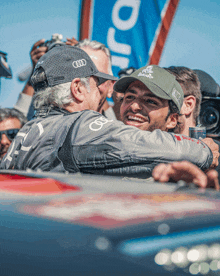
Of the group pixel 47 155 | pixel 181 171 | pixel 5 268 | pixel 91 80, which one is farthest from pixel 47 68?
pixel 5 268

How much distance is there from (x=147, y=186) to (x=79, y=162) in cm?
76

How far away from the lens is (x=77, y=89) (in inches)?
80.8

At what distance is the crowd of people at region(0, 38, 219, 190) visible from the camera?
1464mm

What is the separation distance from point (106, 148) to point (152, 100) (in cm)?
103

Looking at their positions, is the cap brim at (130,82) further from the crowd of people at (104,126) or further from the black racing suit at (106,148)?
the black racing suit at (106,148)

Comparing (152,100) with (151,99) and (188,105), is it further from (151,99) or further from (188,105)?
(188,105)

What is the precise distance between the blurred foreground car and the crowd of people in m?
0.21

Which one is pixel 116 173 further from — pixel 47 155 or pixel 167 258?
pixel 167 258

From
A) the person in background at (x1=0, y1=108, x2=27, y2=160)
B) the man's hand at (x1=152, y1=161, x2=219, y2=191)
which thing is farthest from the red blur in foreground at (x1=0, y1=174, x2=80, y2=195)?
the person in background at (x1=0, y1=108, x2=27, y2=160)

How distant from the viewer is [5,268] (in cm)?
63

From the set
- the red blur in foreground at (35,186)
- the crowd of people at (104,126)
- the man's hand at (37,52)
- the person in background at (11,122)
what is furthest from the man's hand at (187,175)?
the person in background at (11,122)

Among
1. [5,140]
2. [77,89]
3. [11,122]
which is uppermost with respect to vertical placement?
[77,89]

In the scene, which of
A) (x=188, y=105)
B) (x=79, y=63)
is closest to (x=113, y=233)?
(x=79, y=63)

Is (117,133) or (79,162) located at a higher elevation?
(117,133)
